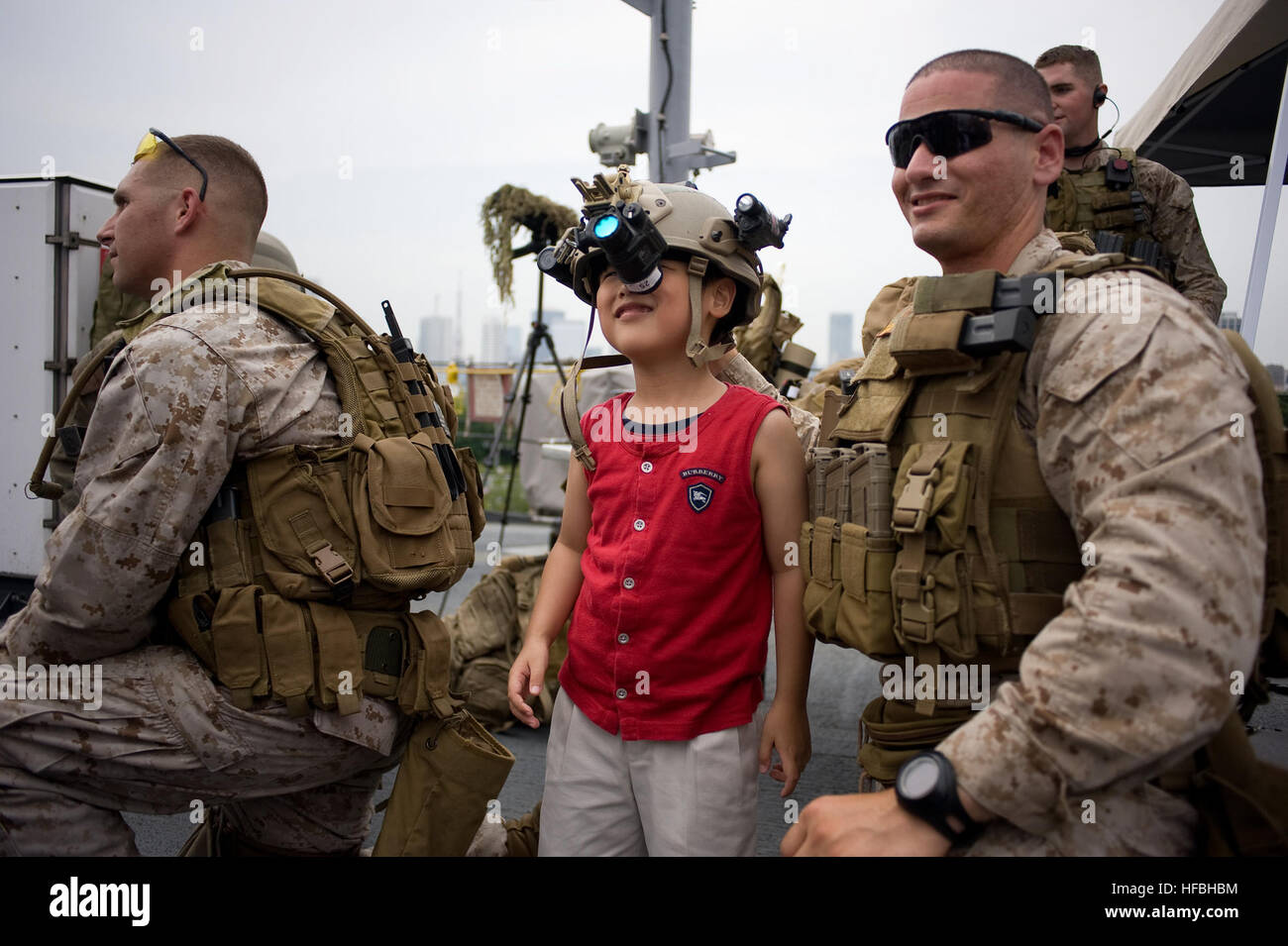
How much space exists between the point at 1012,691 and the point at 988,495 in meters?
0.39

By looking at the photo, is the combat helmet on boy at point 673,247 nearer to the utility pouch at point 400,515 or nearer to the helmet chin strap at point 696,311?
the helmet chin strap at point 696,311

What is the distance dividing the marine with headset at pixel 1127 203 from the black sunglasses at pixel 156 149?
11.1ft

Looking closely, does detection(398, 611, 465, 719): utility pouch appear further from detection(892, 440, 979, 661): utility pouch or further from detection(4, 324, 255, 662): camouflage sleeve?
detection(892, 440, 979, 661): utility pouch

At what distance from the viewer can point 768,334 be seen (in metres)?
5.25

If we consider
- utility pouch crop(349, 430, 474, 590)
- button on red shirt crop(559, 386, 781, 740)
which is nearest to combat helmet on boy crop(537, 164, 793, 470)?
button on red shirt crop(559, 386, 781, 740)

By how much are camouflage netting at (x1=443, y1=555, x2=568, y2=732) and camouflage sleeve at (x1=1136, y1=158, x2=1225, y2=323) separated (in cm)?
328

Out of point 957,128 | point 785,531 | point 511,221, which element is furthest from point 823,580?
point 511,221

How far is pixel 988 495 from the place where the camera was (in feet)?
5.37

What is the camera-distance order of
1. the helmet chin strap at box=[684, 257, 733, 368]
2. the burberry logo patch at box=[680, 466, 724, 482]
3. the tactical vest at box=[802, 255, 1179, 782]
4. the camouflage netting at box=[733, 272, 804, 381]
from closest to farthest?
the tactical vest at box=[802, 255, 1179, 782] → the burberry logo patch at box=[680, 466, 724, 482] → the helmet chin strap at box=[684, 257, 733, 368] → the camouflage netting at box=[733, 272, 804, 381]

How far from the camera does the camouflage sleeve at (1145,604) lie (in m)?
1.29

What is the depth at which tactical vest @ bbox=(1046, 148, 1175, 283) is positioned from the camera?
13.6 feet

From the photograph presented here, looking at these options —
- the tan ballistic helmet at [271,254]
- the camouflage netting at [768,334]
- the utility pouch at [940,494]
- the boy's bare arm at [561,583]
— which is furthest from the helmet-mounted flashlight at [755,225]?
the camouflage netting at [768,334]

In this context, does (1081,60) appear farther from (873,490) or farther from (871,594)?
(871,594)

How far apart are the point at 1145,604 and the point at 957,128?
0.95 meters
